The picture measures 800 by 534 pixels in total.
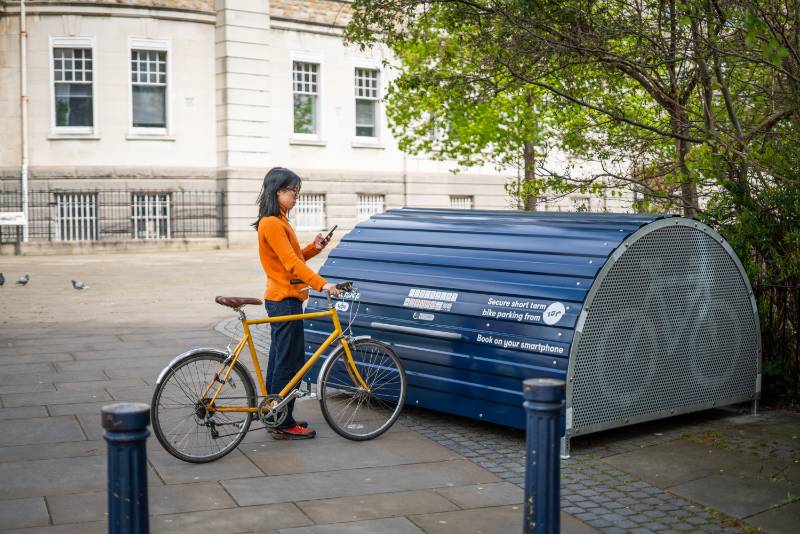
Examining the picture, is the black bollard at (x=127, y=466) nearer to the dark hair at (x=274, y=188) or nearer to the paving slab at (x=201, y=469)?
the paving slab at (x=201, y=469)

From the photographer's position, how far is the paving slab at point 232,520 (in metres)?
4.98

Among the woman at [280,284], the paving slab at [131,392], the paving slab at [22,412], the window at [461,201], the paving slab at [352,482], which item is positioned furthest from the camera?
the window at [461,201]

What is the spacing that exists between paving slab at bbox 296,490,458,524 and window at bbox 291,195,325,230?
2418 cm

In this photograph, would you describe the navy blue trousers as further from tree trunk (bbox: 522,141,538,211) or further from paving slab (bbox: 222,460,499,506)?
tree trunk (bbox: 522,141,538,211)

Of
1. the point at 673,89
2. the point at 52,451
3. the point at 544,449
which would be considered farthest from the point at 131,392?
the point at 673,89

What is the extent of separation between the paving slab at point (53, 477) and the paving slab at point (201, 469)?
114 mm

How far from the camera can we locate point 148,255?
24.6 metres

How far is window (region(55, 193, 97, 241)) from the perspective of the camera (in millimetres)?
26359

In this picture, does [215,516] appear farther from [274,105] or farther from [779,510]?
[274,105]

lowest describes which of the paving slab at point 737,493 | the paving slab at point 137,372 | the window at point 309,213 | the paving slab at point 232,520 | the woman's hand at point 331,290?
the paving slab at point 737,493

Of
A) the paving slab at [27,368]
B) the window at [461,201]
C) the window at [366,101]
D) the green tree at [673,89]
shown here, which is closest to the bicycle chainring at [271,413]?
the paving slab at [27,368]

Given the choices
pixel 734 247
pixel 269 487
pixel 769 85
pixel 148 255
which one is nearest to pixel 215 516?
pixel 269 487

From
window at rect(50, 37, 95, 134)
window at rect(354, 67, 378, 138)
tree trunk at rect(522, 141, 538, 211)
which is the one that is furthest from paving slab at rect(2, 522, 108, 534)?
window at rect(354, 67, 378, 138)

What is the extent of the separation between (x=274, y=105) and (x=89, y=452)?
23.1 meters
